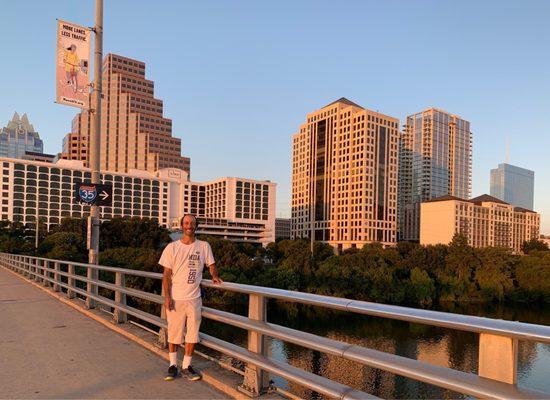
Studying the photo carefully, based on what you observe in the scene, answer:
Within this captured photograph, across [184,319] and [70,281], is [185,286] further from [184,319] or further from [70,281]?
[70,281]

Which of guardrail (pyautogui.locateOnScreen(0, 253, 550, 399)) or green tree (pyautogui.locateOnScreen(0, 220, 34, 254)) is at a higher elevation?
guardrail (pyautogui.locateOnScreen(0, 253, 550, 399))

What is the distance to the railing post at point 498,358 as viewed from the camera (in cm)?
232

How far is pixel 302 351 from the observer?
3503cm

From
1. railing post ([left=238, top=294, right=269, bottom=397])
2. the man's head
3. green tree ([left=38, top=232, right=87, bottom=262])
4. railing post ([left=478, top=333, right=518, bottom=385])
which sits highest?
the man's head

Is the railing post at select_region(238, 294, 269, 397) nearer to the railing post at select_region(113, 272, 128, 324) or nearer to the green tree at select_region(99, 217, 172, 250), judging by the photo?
the railing post at select_region(113, 272, 128, 324)

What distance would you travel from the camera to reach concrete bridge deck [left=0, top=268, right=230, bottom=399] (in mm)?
4449

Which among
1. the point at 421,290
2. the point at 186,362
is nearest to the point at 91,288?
the point at 186,362

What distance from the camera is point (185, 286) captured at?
4938mm

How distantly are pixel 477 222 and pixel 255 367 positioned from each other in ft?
489

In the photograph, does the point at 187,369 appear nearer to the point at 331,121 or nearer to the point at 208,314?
the point at 208,314

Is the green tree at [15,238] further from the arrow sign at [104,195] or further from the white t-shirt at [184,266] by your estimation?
the white t-shirt at [184,266]

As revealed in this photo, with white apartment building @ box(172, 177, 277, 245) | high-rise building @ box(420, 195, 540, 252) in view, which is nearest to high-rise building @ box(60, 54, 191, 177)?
white apartment building @ box(172, 177, 277, 245)

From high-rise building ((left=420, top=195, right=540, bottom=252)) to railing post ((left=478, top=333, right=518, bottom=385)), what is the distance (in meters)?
137

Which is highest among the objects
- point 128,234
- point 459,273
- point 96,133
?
point 96,133
